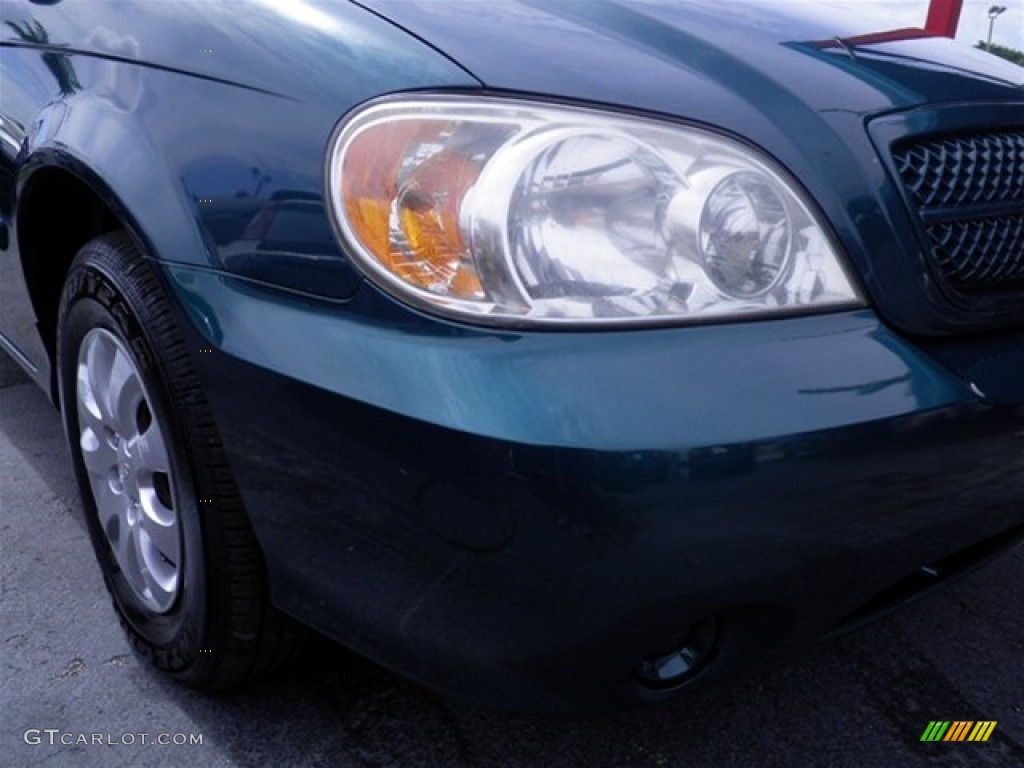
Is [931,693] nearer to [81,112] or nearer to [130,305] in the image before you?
[130,305]

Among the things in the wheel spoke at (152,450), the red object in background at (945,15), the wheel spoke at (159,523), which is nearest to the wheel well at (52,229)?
the wheel spoke at (152,450)

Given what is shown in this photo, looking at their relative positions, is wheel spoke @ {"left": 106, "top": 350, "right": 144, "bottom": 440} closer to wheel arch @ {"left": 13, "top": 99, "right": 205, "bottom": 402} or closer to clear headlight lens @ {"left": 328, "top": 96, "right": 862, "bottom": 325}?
wheel arch @ {"left": 13, "top": 99, "right": 205, "bottom": 402}

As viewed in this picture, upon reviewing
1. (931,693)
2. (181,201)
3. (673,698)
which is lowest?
(931,693)

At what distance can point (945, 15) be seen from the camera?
2.96 m

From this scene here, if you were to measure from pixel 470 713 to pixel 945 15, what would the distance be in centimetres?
230

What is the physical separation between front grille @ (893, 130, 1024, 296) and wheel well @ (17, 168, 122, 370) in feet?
4.08

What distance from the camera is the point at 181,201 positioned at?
1.50 m

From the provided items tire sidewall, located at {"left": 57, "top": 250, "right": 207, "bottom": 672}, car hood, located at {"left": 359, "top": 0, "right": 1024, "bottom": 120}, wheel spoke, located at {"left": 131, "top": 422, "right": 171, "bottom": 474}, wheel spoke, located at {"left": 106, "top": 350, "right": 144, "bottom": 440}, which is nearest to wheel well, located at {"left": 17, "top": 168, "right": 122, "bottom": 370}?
tire sidewall, located at {"left": 57, "top": 250, "right": 207, "bottom": 672}

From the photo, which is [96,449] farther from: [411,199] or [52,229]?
[411,199]

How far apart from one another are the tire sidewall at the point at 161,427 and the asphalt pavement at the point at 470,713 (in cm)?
12

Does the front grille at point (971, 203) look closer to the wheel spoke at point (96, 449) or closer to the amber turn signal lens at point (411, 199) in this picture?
the amber turn signal lens at point (411, 199)

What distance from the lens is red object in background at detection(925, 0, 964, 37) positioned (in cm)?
289

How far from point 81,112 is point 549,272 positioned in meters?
0.92

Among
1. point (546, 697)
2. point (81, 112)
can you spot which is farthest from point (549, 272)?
point (81, 112)
